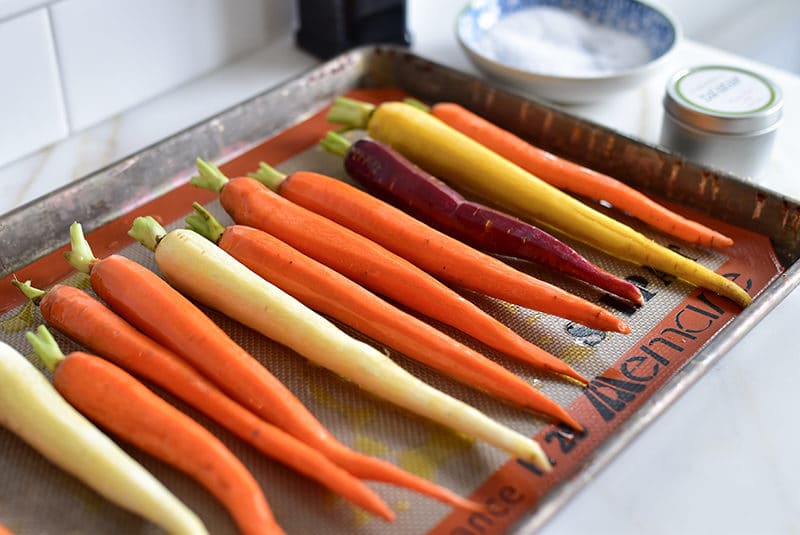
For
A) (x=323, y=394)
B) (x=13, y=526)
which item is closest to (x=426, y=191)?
(x=323, y=394)

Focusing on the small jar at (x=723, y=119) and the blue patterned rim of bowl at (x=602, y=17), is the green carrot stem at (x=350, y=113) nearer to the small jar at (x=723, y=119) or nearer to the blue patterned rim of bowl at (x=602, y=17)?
the blue patterned rim of bowl at (x=602, y=17)

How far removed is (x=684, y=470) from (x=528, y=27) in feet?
2.57

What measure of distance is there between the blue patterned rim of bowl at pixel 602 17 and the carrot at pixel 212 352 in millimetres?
598

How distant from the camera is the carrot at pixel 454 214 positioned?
3.14 ft

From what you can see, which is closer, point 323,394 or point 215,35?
point 323,394

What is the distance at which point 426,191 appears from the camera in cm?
103

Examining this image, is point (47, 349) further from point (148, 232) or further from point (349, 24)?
point (349, 24)

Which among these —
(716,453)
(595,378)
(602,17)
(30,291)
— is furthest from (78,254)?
(602,17)

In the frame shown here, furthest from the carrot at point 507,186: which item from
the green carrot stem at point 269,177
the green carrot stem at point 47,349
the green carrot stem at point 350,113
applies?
the green carrot stem at point 47,349

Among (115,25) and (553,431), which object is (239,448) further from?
(115,25)

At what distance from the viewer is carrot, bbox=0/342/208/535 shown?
0.71 metres

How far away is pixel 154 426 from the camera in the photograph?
77 centimetres

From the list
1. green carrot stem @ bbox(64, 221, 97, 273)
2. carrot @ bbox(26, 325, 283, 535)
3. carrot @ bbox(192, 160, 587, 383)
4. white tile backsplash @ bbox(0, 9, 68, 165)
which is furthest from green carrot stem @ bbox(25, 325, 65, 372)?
white tile backsplash @ bbox(0, 9, 68, 165)

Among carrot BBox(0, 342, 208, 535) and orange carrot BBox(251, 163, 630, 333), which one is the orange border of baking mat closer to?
orange carrot BBox(251, 163, 630, 333)
